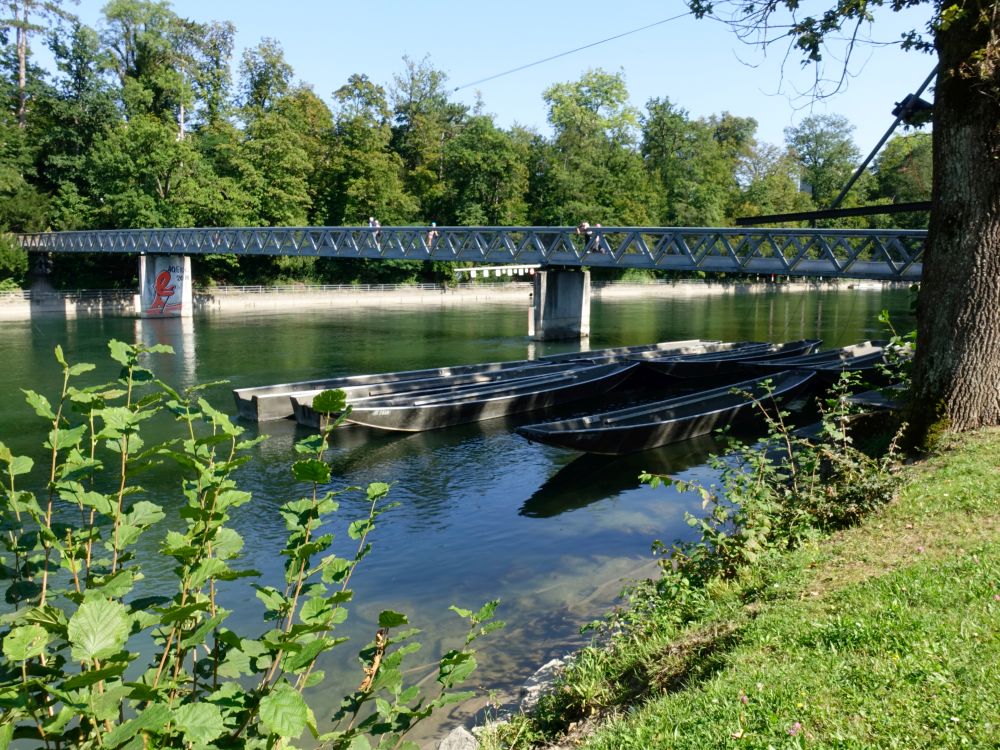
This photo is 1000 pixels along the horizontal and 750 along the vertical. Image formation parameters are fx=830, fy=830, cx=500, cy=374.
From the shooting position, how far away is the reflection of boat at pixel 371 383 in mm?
21391

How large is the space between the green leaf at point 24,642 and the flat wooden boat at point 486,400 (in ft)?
53.2

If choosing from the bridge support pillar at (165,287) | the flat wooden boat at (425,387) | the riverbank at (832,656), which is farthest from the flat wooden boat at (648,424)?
the bridge support pillar at (165,287)

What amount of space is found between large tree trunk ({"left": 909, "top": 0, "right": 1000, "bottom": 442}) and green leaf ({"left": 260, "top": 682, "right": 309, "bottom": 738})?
945 cm

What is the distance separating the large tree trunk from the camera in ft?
32.2

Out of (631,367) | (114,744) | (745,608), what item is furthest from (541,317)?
(114,744)

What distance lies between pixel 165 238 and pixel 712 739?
188 ft

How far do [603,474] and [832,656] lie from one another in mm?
12095

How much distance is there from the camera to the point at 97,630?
284cm

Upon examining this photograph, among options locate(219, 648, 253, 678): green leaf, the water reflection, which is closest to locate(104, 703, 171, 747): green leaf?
A: locate(219, 648, 253, 678): green leaf

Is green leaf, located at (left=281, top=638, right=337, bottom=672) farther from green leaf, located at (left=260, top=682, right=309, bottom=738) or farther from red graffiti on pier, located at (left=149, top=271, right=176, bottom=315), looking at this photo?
red graffiti on pier, located at (left=149, top=271, right=176, bottom=315)

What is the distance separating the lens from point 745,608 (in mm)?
6453

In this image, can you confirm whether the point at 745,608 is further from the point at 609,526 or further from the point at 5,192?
the point at 5,192

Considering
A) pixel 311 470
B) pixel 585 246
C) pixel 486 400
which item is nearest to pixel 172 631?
pixel 311 470

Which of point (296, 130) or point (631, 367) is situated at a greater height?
point (296, 130)
